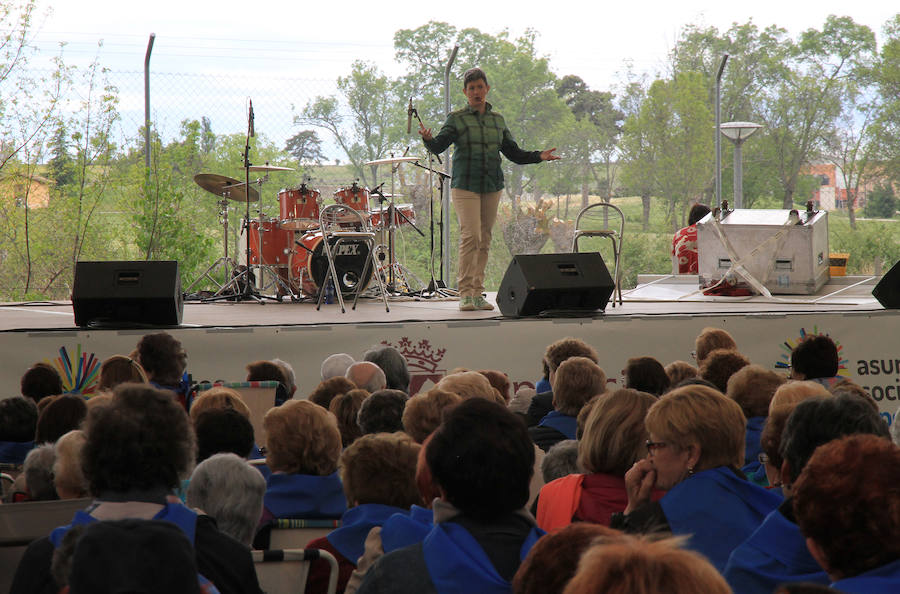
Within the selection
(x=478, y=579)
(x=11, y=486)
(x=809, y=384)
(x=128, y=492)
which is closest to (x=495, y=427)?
(x=478, y=579)

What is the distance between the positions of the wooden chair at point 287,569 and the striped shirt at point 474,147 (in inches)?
180

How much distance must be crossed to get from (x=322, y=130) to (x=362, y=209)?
288 inches

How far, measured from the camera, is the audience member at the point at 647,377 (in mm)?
3758

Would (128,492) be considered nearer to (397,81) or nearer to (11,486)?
(11,486)

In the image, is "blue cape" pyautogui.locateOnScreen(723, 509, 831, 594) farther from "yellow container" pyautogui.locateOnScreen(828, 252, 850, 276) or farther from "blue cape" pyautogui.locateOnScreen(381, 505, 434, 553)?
"yellow container" pyautogui.locateOnScreen(828, 252, 850, 276)

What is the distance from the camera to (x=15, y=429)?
3.14m

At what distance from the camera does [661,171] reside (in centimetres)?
2036

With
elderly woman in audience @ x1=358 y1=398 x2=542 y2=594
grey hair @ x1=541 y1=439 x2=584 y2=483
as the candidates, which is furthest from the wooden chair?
grey hair @ x1=541 y1=439 x2=584 y2=483

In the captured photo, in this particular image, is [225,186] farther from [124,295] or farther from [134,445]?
[134,445]

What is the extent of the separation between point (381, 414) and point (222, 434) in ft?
1.67

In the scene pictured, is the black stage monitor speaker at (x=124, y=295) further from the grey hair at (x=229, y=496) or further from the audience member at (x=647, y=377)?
the grey hair at (x=229, y=496)

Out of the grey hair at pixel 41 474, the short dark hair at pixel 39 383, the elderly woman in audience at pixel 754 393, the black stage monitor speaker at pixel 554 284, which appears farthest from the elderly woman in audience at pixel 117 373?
the black stage monitor speaker at pixel 554 284

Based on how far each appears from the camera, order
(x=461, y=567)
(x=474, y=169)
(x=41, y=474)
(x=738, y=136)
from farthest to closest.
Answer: (x=738, y=136) < (x=474, y=169) < (x=41, y=474) < (x=461, y=567)

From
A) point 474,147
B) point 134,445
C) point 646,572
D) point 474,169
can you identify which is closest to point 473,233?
point 474,169
